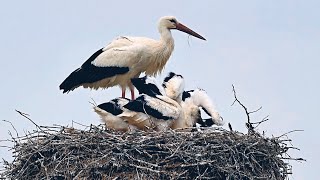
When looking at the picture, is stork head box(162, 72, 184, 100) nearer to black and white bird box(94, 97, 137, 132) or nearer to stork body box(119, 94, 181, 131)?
stork body box(119, 94, 181, 131)

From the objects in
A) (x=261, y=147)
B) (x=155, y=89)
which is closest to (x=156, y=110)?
(x=155, y=89)

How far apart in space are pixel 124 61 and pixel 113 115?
1281 mm

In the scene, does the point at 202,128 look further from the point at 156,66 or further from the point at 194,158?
Result: the point at 156,66

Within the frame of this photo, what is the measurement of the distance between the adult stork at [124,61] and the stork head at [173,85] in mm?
676

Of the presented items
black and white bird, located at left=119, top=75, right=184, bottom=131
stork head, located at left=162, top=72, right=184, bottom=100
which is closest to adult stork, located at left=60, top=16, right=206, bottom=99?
stork head, located at left=162, top=72, right=184, bottom=100

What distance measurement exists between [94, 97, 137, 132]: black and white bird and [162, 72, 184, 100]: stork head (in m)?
0.48

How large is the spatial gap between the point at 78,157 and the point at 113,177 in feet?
1.16

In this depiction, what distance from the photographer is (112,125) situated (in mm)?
9523

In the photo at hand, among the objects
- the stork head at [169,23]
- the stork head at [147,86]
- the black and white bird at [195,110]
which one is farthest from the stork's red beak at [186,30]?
the stork head at [147,86]

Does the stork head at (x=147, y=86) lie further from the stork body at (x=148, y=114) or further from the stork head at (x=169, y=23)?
the stork head at (x=169, y=23)

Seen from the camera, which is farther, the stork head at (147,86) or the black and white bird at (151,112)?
the stork head at (147,86)

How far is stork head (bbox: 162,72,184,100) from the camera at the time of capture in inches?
388

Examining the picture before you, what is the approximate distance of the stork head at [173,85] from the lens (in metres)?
9.85

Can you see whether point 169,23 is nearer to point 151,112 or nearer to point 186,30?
point 186,30
